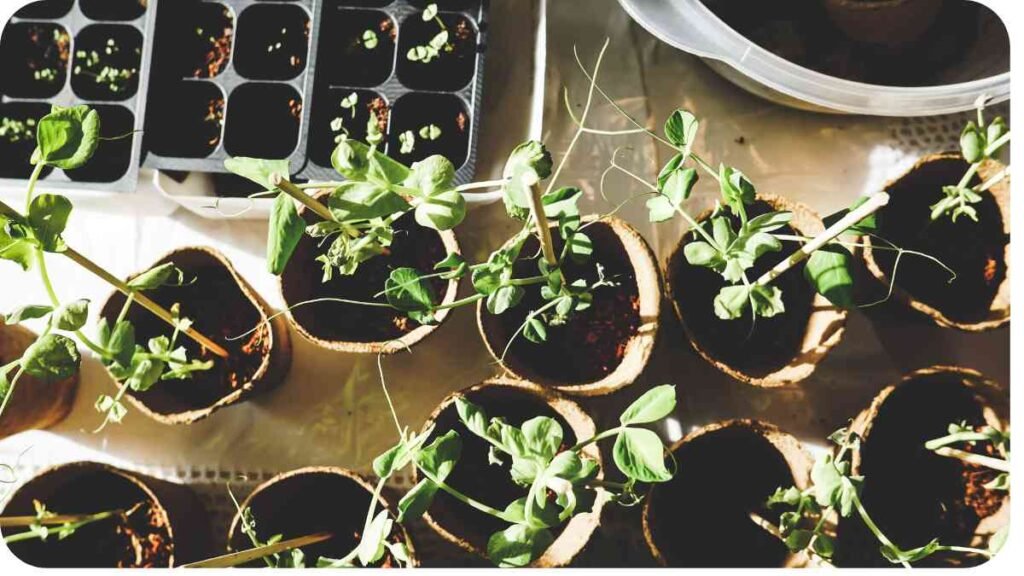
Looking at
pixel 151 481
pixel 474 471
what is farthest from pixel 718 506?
pixel 151 481

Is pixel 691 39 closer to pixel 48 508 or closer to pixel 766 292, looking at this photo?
pixel 766 292

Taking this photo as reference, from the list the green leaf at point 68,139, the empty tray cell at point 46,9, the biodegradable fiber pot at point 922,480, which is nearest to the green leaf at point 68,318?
the green leaf at point 68,139

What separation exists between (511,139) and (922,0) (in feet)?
1.98

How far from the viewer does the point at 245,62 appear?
0.96m

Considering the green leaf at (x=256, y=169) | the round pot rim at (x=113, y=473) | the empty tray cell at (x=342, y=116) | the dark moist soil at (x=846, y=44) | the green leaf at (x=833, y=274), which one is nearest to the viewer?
the green leaf at (x=256, y=169)

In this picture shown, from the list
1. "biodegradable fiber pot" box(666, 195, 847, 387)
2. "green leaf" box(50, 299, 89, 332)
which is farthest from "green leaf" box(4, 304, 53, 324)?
"biodegradable fiber pot" box(666, 195, 847, 387)

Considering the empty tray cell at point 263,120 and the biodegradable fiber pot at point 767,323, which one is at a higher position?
the empty tray cell at point 263,120

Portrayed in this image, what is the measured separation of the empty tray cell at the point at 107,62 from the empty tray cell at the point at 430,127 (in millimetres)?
360

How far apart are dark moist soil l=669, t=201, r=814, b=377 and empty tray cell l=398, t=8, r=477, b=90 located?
0.37m

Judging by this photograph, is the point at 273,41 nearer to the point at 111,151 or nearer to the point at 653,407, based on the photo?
the point at 111,151

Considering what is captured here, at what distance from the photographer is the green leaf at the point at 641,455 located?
25.0 inches

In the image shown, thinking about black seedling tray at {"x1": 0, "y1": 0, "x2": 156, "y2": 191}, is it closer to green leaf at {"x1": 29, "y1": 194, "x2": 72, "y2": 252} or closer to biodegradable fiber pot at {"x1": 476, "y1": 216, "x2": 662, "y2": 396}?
green leaf at {"x1": 29, "y1": 194, "x2": 72, "y2": 252}

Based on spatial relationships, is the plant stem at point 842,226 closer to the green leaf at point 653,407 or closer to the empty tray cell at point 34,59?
the green leaf at point 653,407

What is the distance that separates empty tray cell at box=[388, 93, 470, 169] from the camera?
94 centimetres
